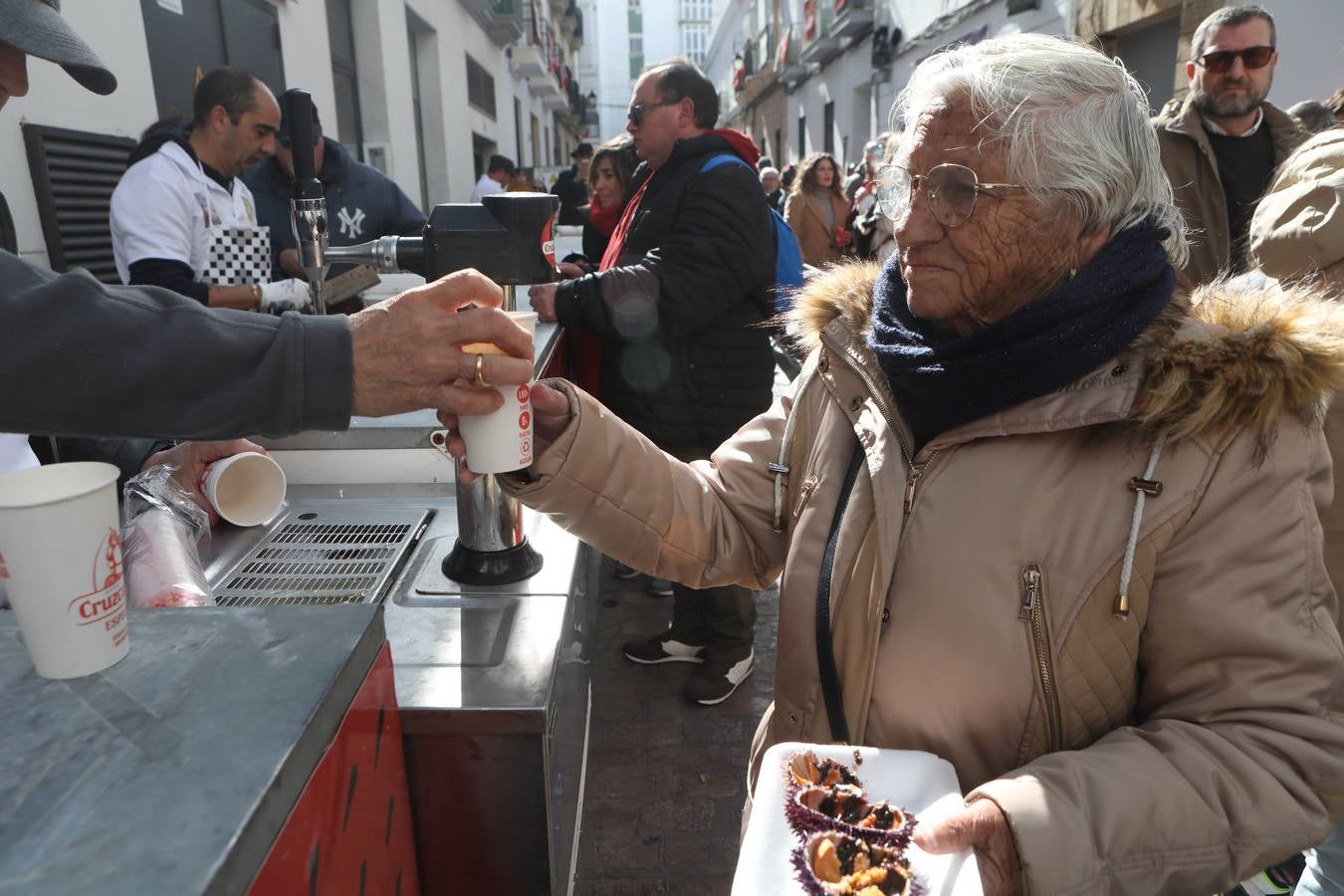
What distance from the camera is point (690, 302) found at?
10.1 feet

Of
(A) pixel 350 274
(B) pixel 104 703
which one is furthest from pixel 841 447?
(A) pixel 350 274

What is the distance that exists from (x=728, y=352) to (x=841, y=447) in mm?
1839

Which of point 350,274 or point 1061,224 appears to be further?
point 350,274

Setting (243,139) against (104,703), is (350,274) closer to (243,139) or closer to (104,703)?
(243,139)

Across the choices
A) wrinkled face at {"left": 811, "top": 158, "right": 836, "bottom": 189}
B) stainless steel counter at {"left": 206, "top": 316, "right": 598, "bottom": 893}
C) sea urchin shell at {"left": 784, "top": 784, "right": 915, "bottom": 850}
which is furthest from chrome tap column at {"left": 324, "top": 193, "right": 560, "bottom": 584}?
wrinkled face at {"left": 811, "top": 158, "right": 836, "bottom": 189}

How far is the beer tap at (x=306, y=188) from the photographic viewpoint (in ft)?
6.37

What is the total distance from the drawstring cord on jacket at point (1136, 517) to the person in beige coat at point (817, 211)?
7226 millimetres

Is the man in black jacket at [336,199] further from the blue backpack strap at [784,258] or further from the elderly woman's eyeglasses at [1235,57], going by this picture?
the elderly woman's eyeglasses at [1235,57]

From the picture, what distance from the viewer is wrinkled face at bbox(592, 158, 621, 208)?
179 inches

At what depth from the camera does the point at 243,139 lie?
329 centimetres

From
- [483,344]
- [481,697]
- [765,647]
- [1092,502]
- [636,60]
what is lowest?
[765,647]

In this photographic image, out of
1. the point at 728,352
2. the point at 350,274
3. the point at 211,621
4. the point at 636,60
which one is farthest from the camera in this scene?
the point at 636,60

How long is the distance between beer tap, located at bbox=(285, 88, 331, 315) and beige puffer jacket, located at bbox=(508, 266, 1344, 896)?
1287mm

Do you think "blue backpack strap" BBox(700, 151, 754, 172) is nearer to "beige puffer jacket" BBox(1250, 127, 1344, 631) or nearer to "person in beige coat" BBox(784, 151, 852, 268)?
"beige puffer jacket" BBox(1250, 127, 1344, 631)
